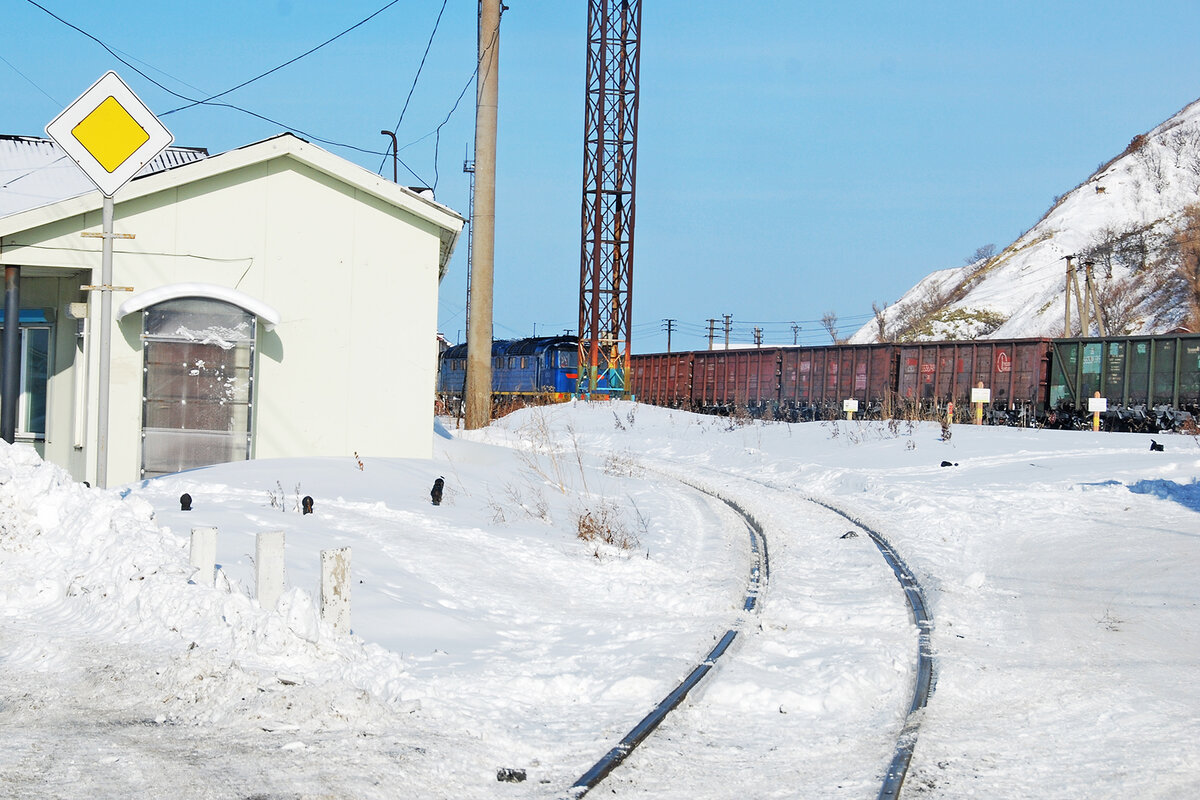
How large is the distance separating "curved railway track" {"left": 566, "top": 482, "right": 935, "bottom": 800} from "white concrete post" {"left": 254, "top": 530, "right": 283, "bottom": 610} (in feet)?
7.54

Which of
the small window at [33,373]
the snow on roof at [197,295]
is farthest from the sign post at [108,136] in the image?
the small window at [33,373]

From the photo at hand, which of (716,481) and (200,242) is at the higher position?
(200,242)

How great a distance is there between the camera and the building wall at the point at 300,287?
13.8 meters

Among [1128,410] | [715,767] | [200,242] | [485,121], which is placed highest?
[485,121]

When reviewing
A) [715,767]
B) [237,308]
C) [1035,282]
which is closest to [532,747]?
[715,767]

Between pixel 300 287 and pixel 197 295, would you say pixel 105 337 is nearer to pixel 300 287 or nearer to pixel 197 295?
pixel 197 295

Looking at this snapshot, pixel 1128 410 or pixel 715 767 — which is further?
pixel 1128 410

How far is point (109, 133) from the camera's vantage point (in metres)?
7.87

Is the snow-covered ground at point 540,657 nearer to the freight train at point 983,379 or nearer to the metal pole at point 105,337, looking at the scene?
the metal pole at point 105,337

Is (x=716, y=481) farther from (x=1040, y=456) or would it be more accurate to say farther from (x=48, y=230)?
(x=48, y=230)

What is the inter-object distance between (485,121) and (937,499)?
44.9ft

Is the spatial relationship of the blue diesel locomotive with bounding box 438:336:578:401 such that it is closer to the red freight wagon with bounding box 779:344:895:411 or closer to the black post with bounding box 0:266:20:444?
the red freight wagon with bounding box 779:344:895:411

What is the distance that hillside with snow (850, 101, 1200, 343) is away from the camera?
63.1 metres

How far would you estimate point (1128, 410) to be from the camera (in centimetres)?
2744
